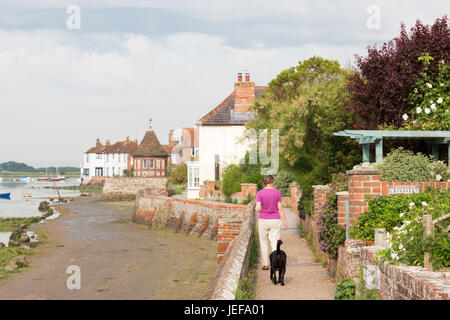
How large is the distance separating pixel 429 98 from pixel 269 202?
9.75 meters

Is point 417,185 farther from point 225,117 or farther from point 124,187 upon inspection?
point 124,187

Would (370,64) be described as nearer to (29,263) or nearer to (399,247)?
(399,247)

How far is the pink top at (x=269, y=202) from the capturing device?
937 centimetres

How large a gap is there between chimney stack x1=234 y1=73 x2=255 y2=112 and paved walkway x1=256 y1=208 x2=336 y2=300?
28.0m

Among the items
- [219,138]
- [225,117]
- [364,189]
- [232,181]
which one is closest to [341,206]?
[364,189]

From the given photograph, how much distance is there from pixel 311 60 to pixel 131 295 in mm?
22953

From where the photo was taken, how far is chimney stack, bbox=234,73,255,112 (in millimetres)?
40281

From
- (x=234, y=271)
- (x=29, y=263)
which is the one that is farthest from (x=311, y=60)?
(x=234, y=271)

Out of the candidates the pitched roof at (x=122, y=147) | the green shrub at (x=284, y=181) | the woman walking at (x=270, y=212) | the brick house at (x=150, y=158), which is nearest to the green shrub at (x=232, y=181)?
the green shrub at (x=284, y=181)

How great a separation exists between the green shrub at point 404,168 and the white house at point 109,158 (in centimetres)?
10124

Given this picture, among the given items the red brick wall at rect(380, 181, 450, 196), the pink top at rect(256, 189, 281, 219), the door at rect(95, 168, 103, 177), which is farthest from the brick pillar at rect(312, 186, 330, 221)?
the door at rect(95, 168, 103, 177)

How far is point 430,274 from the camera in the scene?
5.40 metres

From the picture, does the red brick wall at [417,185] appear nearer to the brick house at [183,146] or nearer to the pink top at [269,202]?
the pink top at [269,202]

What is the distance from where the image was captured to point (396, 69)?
16844 mm
